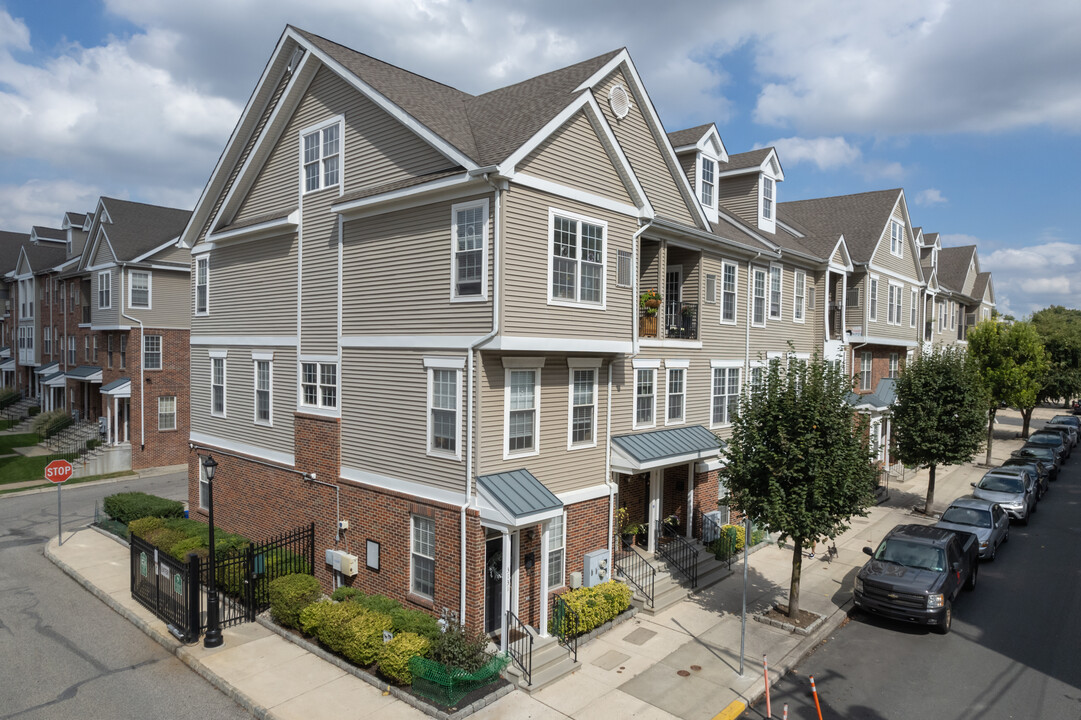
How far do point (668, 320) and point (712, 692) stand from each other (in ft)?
37.3

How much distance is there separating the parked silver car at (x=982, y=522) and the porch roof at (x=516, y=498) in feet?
45.2

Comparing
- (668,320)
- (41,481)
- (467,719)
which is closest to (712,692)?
(467,719)

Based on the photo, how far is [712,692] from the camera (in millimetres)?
12117

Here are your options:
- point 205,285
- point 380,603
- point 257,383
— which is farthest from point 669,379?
point 205,285

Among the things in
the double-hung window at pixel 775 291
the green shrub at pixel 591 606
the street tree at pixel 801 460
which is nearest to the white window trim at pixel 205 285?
the green shrub at pixel 591 606

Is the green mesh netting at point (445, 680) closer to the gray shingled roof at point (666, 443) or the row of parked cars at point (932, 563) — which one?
the gray shingled roof at point (666, 443)

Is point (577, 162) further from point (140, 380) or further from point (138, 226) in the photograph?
point (138, 226)

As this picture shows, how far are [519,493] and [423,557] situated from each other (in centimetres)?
289

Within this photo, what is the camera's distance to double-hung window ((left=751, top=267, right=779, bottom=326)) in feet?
76.2

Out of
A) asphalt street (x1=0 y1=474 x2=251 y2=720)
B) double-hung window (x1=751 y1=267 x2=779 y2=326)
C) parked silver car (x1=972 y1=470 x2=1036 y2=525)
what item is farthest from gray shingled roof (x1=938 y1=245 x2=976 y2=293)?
asphalt street (x1=0 y1=474 x2=251 y2=720)

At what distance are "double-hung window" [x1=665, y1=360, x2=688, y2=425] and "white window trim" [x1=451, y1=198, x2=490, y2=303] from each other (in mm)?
8059

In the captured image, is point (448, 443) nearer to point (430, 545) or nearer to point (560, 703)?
point (430, 545)

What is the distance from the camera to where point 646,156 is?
61.0 feet

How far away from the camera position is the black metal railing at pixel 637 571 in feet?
53.3
